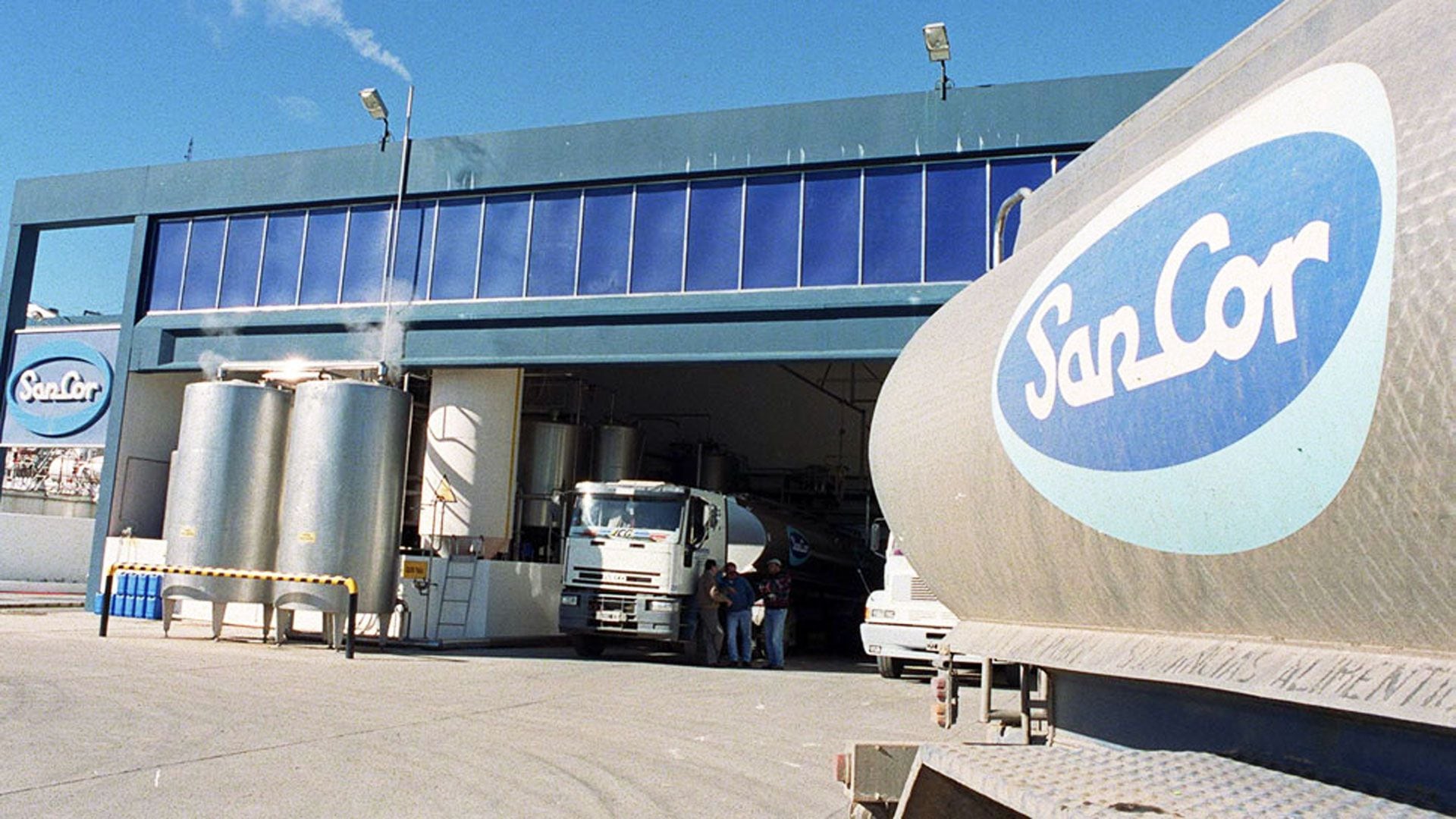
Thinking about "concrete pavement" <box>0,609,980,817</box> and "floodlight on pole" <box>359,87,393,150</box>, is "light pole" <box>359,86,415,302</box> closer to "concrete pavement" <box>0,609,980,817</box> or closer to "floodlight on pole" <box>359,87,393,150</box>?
"floodlight on pole" <box>359,87,393,150</box>

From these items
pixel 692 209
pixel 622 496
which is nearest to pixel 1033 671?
pixel 622 496

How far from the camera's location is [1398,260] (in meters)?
2.39

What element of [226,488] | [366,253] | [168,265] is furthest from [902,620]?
[168,265]

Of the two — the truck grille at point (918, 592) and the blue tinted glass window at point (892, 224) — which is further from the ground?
the blue tinted glass window at point (892, 224)

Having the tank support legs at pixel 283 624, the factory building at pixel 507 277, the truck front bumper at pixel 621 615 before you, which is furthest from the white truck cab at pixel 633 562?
the tank support legs at pixel 283 624

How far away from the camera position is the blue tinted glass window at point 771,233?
1795 centimetres

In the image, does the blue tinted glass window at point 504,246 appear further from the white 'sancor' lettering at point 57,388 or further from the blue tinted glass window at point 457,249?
the white 'sancor' lettering at point 57,388

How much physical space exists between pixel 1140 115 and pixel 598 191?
1554 cm

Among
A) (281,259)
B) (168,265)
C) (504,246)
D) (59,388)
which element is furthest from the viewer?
(59,388)

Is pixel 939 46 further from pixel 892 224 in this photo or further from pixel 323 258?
pixel 323 258

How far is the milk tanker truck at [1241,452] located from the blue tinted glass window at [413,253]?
16.9m

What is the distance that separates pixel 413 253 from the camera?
794 inches

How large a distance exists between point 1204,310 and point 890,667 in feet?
44.7

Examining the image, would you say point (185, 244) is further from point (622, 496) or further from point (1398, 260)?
point (1398, 260)
